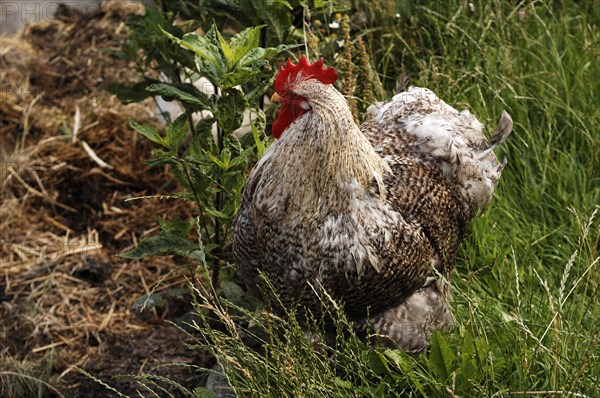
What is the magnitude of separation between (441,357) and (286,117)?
3.61 ft

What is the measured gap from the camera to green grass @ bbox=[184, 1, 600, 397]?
115 inches

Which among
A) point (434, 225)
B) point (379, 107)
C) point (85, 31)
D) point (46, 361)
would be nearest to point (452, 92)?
point (379, 107)

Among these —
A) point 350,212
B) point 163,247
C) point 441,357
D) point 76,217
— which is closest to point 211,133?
point 163,247

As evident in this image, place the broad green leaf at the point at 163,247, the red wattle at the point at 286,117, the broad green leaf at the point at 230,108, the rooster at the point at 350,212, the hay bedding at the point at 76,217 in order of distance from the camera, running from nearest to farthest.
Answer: the rooster at the point at 350,212 → the red wattle at the point at 286,117 → the broad green leaf at the point at 230,108 → the broad green leaf at the point at 163,247 → the hay bedding at the point at 76,217

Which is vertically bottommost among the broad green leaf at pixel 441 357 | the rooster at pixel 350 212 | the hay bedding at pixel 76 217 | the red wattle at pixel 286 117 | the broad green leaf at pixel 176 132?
the hay bedding at pixel 76 217

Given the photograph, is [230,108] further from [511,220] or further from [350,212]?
[511,220]

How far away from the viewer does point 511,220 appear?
13.6ft

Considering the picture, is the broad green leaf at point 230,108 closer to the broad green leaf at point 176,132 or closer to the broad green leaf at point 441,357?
the broad green leaf at point 176,132

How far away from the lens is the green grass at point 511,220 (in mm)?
2928

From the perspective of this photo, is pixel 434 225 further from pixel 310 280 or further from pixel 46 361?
pixel 46 361

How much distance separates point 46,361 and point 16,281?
0.70 meters

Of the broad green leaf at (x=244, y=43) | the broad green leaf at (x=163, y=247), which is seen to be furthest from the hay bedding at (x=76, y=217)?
the broad green leaf at (x=244, y=43)

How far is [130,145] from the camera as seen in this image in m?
5.42

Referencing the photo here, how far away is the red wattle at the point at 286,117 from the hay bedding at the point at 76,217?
1007 mm
